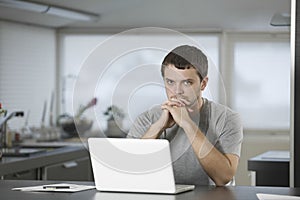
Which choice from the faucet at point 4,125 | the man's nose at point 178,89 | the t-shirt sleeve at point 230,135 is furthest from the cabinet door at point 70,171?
the man's nose at point 178,89

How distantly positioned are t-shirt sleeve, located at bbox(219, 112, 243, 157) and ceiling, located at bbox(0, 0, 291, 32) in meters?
3.47

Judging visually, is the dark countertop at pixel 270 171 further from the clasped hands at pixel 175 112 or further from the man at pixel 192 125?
the clasped hands at pixel 175 112

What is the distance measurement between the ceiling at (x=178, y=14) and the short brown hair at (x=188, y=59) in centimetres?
348

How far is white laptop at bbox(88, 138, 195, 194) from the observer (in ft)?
7.51

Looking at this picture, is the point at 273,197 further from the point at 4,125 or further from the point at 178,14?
the point at 178,14

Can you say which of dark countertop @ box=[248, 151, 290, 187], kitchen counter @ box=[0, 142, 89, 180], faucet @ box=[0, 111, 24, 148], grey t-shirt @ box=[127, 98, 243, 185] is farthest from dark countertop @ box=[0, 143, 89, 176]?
grey t-shirt @ box=[127, 98, 243, 185]

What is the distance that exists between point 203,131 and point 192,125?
111 mm

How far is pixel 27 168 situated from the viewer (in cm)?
398

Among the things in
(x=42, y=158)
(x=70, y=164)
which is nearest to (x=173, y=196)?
(x=42, y=158)

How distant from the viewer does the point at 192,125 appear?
248 cm

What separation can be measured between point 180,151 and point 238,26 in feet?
12.7

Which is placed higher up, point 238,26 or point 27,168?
point 238,26

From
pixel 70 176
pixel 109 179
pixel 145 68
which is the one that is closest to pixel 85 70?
pixel 145 68

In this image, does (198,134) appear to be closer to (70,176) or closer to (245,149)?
(70,176)
